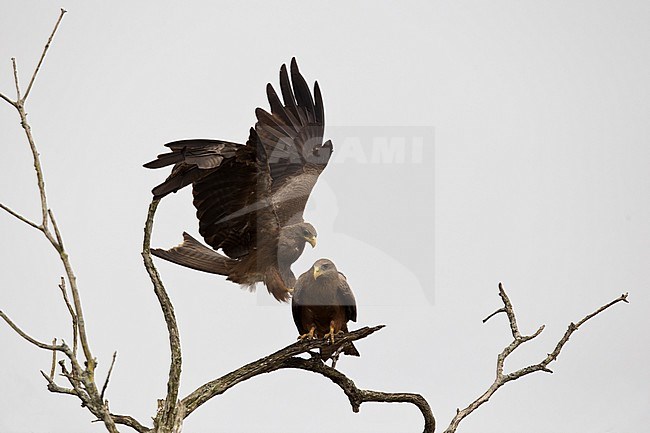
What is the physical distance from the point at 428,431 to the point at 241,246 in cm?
189

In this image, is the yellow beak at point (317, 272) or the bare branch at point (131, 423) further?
the yellow beak at point (317, 272)

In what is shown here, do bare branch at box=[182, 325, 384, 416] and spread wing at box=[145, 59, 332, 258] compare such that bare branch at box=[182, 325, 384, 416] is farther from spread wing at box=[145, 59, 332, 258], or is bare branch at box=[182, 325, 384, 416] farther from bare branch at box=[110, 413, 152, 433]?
spread wing at box=[145, 59, 332, 258]

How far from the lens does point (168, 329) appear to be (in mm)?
4594

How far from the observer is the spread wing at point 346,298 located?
5008 millimetres

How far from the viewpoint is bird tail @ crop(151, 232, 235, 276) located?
5566mm

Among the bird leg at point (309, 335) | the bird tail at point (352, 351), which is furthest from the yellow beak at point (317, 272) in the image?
the bird tail at point (352, 351)

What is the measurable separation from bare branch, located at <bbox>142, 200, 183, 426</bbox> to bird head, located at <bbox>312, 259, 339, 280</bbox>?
90 cm

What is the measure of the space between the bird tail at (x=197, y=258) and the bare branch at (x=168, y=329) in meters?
0.89

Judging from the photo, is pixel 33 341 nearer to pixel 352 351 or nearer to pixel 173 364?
pixel 173 364

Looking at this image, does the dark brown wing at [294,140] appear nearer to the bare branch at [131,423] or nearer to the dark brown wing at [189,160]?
the dark brown wing at [189,160]

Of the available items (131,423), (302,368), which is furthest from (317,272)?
(131,423)

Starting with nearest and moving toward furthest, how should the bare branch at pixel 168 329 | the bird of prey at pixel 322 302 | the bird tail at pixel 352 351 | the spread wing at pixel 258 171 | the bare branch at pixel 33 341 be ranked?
the bare branch at pixel 33 341
the bare branch at pixel 168 329
the spread wing at pixel 258 171
the bird of prey at pixel 322 302
the bird tail at pixel 352 351

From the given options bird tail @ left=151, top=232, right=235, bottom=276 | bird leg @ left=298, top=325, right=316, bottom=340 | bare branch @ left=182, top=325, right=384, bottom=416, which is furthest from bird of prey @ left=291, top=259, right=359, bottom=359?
bird tail @ left=151, top=232, right=235, bottom=276

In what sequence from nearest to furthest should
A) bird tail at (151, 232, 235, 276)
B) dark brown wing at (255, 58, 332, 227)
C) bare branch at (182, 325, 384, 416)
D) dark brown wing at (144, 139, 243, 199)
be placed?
bare branch at (182, 325, 384, 416), dark brown wing at (144, 139, 243, 199), bird tail at (151, 232, 235, 276), dark brown wing at (255, 58, 332, 227)
